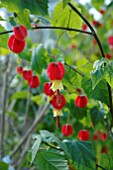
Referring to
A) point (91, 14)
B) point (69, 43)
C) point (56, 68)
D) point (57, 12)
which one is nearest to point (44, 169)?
point (56, 68)

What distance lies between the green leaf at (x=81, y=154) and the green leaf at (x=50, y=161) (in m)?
0.04

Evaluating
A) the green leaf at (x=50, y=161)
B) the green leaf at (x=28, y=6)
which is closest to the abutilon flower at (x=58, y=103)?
the green leaf at (x=50, y=161)

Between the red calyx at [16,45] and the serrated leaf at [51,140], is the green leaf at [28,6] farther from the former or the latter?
the serrated leaf at [51,140]

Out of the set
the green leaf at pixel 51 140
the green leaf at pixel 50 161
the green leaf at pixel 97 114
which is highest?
the green leaf at pixel 97 114

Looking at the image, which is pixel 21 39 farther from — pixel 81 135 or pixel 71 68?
pixel 81 135

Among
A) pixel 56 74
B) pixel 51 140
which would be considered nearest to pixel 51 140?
pixel 51 140

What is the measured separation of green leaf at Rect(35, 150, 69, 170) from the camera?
82 cm

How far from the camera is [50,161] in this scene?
2.70 ft

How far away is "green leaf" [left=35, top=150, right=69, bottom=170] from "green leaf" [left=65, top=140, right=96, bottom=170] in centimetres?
4

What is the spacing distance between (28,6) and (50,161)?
1.14ft

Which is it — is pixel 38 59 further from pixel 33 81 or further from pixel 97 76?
pixel 97 76

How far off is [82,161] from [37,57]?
0.29 m

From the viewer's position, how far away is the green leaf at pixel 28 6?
0.67 meters

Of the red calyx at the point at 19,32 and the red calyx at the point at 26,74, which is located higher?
the red calyx at the point at 19,32
